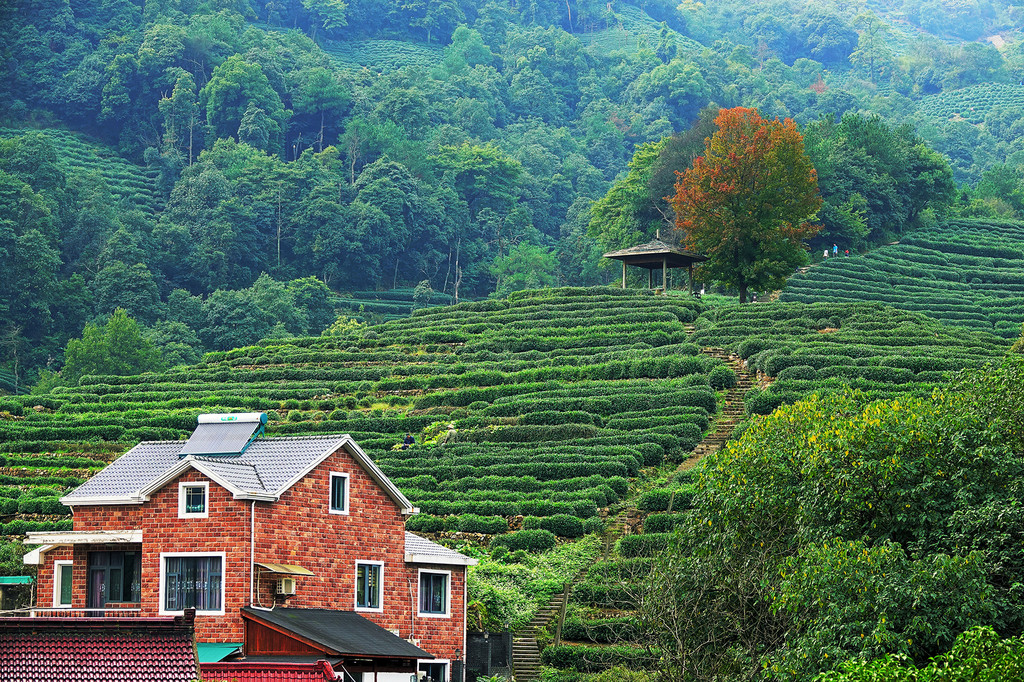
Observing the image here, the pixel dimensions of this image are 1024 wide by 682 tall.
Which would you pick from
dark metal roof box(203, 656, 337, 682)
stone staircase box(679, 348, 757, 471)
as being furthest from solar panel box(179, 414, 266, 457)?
stone staircase box(679, 348, 757, 471)

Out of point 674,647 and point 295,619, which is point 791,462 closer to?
point 674,647

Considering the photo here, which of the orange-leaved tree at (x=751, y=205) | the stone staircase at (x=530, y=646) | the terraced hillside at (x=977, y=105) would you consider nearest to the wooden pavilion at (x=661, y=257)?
the orange-leaved tree at (x=751, y=205)

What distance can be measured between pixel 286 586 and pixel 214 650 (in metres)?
2.13

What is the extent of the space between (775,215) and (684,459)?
27.8m

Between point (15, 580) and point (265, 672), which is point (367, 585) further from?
point (15, 580)

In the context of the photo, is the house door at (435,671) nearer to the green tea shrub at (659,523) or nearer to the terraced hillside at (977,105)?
the green tea shrub at (659,523)

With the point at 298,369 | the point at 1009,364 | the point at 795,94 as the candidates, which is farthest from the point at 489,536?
the point at 795,94

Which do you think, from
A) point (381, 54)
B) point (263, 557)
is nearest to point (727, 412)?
point (263, 557)

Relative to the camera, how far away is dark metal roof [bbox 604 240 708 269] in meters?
78.5

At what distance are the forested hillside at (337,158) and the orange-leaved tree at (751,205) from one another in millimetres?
16653

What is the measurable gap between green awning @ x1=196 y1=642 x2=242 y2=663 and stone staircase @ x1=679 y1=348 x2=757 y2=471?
24504 mm

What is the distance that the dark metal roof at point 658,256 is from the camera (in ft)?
258

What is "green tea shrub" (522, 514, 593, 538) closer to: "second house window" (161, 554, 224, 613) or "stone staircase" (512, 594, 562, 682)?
→ "stone staircase" (512, 594, 562, 682)

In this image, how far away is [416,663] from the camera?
29.1 m
